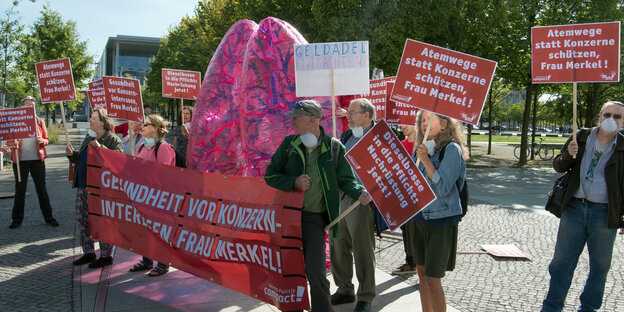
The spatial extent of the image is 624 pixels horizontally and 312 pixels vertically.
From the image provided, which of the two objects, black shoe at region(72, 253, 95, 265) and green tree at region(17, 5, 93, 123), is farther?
green tree at region(17, 5, 93, 123)

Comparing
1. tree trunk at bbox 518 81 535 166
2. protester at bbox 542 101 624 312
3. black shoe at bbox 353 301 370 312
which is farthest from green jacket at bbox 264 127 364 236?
tree trunk at bbox 518 81 535 166

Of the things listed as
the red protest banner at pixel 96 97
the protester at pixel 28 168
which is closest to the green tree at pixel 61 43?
the red protest banner at pixel 96 97

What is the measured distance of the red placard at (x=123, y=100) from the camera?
6.25 metres

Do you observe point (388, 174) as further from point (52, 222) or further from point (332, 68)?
point (52, 222)

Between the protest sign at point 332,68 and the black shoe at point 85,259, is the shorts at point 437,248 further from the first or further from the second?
the black shoe at point 85,259

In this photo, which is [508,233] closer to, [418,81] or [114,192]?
[418,81]

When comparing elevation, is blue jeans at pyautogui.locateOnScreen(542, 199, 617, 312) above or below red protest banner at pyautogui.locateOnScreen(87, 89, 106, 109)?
below

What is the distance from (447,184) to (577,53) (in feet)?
6.74

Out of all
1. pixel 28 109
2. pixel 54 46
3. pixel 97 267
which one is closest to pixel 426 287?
pixel 97 267

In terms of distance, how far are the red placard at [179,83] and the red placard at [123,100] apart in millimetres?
3298

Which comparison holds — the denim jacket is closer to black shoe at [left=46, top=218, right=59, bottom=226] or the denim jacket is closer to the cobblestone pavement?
the cobblestone pavement

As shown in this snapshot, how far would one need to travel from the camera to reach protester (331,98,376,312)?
14.5 ft

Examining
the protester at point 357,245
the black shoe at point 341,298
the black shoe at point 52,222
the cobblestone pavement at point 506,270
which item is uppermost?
the protester at point 357,245

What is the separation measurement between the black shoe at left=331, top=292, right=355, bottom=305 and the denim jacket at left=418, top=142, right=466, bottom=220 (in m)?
1.48
